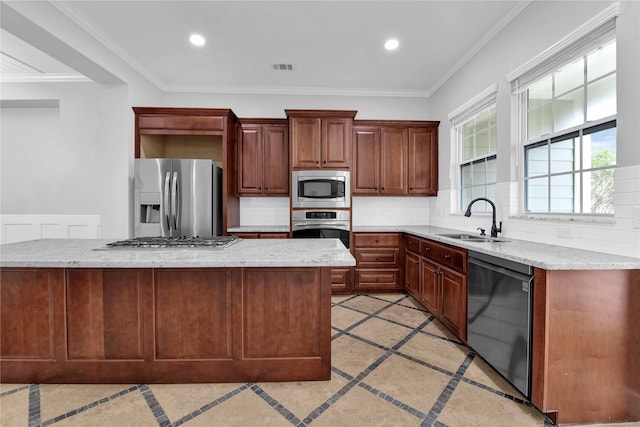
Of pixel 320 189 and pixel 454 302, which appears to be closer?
pixel 454 302

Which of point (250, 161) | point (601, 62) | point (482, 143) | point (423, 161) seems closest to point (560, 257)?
point (601, 62)

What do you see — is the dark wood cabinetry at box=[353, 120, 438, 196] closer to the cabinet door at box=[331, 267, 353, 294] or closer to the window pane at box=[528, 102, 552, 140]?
the cabinet door at box=[331, 267, 353, 294]

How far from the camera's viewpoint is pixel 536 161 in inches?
97.5

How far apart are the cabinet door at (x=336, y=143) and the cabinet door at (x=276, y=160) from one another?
62cm

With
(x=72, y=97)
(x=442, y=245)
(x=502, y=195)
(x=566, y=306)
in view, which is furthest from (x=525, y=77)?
(x=72, y=97)

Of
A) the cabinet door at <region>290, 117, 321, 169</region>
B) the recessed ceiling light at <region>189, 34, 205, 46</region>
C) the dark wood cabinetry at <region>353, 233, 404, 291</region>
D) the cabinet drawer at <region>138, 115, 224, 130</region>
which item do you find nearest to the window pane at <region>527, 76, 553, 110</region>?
the dark wood cabinetry at <region>353, 233, 404, 291</region>

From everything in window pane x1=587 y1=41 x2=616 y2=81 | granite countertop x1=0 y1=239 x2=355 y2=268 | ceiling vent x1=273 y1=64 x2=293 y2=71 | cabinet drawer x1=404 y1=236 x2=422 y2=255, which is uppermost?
ceiling vent x1=273 y1=64 x2=293 y2=71

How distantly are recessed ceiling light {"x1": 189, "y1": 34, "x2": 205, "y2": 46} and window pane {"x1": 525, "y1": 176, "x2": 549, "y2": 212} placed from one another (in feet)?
11.9

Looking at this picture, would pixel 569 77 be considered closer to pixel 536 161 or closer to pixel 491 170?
pixel 536 161

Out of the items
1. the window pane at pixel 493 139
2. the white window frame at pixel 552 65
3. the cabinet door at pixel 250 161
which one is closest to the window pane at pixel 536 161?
the white window frame at pixel 552 65

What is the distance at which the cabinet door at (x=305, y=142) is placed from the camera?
382cm

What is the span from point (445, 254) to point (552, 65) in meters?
1.77

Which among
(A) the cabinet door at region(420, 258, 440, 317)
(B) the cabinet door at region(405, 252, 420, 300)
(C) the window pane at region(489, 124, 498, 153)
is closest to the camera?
(A) the cabinet door at region(420, 258, 440, 317)

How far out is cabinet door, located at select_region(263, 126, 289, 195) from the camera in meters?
4.09
